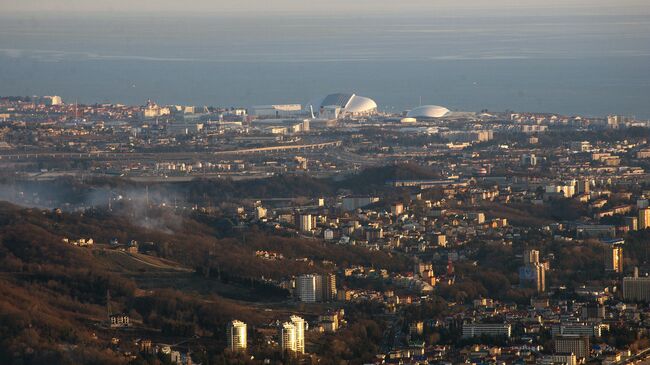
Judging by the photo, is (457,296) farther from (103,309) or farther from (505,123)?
(505,123)

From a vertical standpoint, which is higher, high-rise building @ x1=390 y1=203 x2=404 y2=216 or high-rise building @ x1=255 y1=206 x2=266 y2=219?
high-rise building @ x1=255 y1=206 x2=266 y2=219

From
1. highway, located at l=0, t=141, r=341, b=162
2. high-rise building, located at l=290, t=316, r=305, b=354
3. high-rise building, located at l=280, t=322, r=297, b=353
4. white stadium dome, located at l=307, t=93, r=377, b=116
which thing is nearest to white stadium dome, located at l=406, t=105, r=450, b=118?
white stadium dome, located at l=307, t=93, r=377, b=116

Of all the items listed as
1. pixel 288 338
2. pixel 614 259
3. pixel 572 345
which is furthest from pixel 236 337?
pixel 614 259

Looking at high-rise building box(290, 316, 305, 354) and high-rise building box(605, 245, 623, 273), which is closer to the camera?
high-rise building box(290, 316, 305, 354)

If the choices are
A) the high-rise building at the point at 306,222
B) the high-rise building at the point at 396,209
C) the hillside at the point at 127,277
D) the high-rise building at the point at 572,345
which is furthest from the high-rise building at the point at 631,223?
the high-rise building at the point at 572,345

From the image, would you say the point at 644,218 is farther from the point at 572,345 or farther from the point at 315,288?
the point at 572,345

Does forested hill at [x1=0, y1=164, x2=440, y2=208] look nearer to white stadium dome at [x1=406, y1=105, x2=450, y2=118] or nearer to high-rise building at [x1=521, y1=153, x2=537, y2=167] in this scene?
high-rise building at [x1=521, y1=153, x2=537, y2=167]
